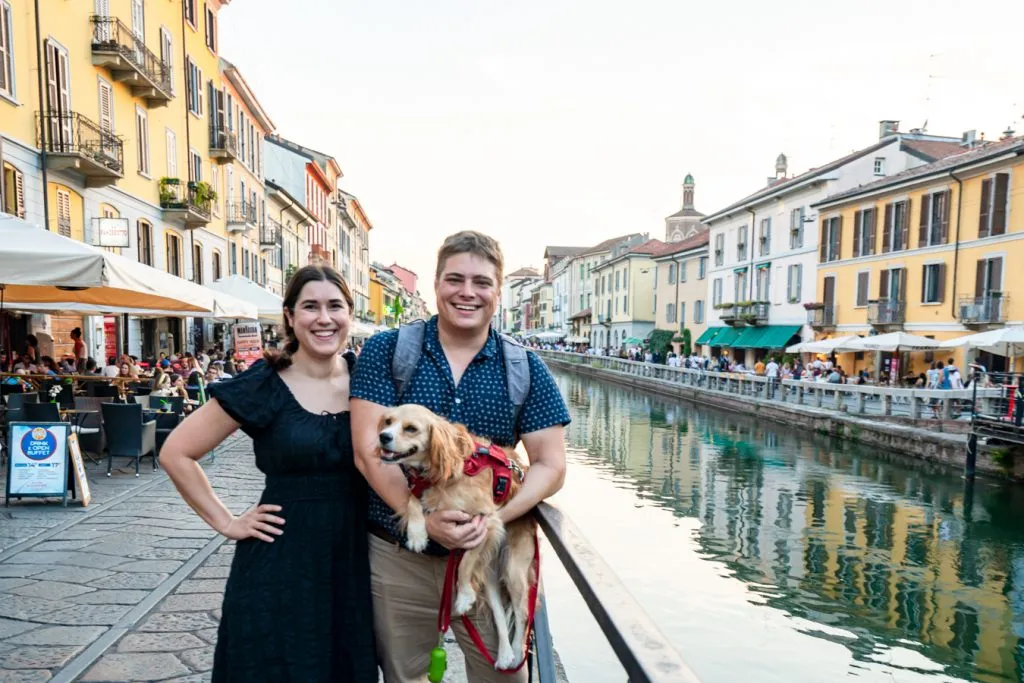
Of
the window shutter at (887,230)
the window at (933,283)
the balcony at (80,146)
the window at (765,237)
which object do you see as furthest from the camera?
the window at (765,237)

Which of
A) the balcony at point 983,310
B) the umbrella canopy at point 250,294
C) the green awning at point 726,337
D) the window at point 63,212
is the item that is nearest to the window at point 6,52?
the window at point 63,212

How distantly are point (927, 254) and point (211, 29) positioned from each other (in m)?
28.2

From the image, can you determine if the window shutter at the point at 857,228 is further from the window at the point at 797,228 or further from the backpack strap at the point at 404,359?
the backpack strap at the point at 404,359

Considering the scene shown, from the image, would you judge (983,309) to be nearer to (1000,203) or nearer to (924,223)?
(1000,203)

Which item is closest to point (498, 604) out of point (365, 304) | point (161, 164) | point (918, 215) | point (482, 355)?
point (482, 355)

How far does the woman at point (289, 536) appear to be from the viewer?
6.91ft

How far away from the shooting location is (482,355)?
2225 mm

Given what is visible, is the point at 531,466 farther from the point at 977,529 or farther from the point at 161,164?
the point at 161,164

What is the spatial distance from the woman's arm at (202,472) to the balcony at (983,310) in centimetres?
2594

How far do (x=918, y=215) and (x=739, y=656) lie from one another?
79.0 ft

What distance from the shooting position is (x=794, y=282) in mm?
33531

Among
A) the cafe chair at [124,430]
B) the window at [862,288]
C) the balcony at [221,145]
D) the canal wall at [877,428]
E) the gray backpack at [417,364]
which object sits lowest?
the canal wall at [877,428]

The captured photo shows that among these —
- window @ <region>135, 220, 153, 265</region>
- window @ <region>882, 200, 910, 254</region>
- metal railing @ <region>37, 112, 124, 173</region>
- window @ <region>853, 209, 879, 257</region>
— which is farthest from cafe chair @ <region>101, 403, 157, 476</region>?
window @ <region>853, 209, 879, 257</region>

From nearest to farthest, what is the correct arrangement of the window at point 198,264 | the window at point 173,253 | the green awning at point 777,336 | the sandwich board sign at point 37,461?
the sandwich board sign at point 37,461, the window at point 173,253, the window at point 198,264, the green awning at point 777,336
